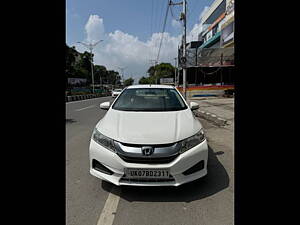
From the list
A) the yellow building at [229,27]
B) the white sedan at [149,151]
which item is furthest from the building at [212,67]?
the white sedan at [149,151]

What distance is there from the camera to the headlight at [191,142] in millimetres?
Answer: 2455

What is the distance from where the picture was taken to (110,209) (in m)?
2.31

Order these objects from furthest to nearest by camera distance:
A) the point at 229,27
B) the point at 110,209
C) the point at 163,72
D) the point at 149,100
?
the point at 163,72, the point at 229,27, the point at 149,100, the point at 110,209

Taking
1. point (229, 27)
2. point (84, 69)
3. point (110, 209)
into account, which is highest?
point (84, 69)

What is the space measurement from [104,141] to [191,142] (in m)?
1.05

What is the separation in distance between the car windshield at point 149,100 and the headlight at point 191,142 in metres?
0.83

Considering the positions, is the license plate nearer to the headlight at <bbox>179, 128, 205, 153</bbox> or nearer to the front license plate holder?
the front license plate holder

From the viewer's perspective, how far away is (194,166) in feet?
8.20

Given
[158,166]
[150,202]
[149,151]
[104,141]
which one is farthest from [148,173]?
[104,141]

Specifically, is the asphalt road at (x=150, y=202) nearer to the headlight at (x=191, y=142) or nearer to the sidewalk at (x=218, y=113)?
the headlight at (x=191, y=142)

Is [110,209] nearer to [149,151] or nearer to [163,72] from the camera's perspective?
[149,151]

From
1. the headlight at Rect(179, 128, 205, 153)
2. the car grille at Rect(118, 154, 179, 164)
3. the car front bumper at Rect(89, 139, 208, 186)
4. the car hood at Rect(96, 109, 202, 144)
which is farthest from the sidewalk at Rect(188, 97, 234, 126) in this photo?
the car grille at Rect(118, 154, 179, 164)
